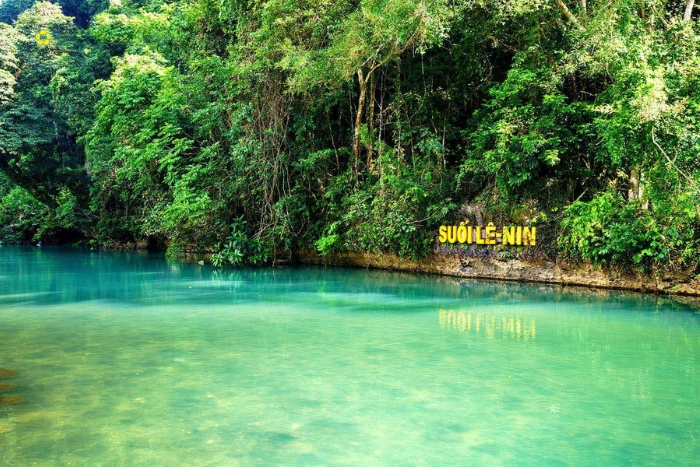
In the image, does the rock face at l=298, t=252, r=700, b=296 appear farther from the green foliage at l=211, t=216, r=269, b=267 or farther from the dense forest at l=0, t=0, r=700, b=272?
the green foliage at l=211, t=216, r=269, b=267

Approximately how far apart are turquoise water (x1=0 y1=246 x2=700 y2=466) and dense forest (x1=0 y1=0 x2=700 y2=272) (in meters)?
2.16

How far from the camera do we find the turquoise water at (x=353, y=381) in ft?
11.3

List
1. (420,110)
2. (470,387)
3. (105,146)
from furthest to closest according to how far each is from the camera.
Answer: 1. (105,146)
2. (420,110)
3. (470,387)

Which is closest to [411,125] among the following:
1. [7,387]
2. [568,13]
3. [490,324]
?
[568,13]

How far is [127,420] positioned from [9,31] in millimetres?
22565

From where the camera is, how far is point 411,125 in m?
13.3

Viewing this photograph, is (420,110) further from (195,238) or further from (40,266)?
(40,266)

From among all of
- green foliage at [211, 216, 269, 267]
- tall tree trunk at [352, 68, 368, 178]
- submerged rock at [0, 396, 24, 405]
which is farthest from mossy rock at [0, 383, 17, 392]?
tall tree trunk at [352, 68, 368, 178]

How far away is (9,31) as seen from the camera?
72.0 feet

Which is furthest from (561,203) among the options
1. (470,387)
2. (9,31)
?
(9,31)

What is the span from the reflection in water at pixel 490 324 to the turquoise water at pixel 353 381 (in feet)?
0.13

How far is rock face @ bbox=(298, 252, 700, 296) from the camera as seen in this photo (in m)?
9.51

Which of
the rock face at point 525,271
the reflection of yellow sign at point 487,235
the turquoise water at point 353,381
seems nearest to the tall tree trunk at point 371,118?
the rock face at point 525,271

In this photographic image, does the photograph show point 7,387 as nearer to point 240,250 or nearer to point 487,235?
point 487,235
